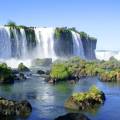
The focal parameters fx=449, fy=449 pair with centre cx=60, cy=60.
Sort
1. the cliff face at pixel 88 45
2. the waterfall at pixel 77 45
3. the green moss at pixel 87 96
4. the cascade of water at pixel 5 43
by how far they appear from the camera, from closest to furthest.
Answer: the green moss at pixel 87 96, the cascade of water at pixel 5 43, the waterfall at pixel 77 45, the cliff face at pixel 88 45

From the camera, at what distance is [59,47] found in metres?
170

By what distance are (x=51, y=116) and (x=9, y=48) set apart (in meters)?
92.7

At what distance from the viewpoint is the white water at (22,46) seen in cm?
14000

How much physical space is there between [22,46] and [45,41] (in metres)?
11.6

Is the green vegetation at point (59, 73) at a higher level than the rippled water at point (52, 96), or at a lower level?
higher

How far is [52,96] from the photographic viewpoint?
227ft

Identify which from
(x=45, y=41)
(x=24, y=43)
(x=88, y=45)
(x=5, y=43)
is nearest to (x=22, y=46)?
(x=24, y=43)

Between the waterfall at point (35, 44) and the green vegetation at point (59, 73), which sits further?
the waterfall at point (35, 44)

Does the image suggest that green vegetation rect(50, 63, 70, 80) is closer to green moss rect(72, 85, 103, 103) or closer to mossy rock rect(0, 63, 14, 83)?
mossy rock rect(0, 63, 14, 83)

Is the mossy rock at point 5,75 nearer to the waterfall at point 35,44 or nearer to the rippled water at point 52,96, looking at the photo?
the rippled water at point 52,96

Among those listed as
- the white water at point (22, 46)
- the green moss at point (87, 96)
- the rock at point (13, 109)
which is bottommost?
the rock at point (13, 109)

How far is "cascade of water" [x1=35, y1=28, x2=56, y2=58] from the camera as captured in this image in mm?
156875

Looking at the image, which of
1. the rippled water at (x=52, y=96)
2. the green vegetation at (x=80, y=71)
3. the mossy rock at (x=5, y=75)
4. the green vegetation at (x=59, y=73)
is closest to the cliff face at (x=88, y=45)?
the green vegetation at (x=80, y=71)

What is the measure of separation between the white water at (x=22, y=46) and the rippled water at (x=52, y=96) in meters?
46.0
